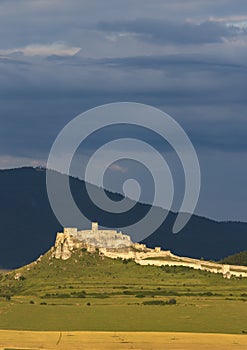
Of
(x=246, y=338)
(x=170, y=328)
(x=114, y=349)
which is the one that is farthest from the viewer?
(x=170, y=328)

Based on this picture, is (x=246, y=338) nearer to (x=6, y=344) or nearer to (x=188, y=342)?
(x=188, y=342)

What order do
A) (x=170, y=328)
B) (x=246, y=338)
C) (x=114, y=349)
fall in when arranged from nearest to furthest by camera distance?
(x=114, y=349) < (x=246, y=338) < (x=170, y=328)

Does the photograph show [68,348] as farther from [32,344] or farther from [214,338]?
[214,338]

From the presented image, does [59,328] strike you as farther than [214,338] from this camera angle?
Yes

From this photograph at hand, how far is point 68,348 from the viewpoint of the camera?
176 metres

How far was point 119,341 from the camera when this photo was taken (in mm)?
183000

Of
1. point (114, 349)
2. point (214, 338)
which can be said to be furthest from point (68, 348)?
point (214, 338)

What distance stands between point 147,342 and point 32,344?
1519 cm

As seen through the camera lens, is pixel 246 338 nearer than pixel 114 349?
No

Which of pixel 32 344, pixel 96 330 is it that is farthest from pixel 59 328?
pixel 32 344

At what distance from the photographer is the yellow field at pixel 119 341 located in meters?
177

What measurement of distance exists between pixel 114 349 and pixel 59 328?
84.3ft

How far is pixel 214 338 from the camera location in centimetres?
18600

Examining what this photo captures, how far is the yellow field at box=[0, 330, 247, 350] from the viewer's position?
17700 cm
